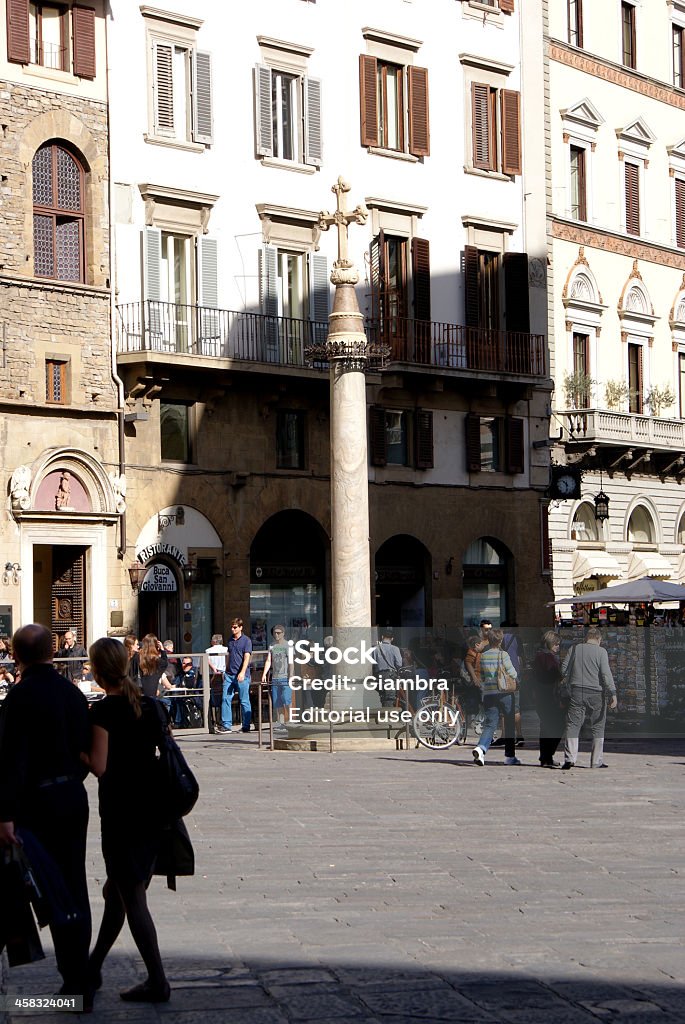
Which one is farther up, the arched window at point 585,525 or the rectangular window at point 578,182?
the rectangular window at point 578,182

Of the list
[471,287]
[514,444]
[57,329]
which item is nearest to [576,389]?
[514,444]

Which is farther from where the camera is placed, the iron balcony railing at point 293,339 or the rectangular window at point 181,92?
the rectangular window at point 181,92

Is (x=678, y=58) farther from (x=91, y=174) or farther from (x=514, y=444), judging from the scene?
(x=91, y=174)

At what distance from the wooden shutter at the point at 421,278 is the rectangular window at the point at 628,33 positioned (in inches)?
381

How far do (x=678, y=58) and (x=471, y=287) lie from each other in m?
11.7

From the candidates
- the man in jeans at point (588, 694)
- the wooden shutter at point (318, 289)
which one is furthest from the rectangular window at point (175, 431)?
the man in jeans at point (588, 694)

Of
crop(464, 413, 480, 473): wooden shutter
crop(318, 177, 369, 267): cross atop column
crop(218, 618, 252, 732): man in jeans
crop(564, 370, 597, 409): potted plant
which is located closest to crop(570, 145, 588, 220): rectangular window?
crop(564, 370, 597, 409): potted plant

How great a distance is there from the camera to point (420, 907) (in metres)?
11.3

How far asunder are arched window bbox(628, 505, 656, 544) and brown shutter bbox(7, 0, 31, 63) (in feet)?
63.3

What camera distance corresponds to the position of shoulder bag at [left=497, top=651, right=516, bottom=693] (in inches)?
884

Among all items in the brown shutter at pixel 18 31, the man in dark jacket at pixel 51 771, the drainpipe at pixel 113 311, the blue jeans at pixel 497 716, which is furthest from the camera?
the drainpipe at pixel 113 311

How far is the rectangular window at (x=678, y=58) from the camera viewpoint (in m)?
48.1

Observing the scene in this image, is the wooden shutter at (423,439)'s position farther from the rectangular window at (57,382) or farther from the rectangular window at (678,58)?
the rectangular window at (678,58)

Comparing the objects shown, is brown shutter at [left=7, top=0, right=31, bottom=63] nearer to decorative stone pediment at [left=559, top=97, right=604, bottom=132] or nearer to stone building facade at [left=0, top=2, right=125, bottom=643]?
stone building facade at [left=0, top=2, right=125, bottom=643]
